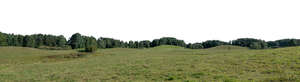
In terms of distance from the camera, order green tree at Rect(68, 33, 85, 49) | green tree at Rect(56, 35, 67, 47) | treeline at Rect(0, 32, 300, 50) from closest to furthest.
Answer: treeline at Rect(0, 32, 300, 50) → green tree at Rect(68, 33, 85, 49) → green tree at Rect(56, 35, 67, 47)

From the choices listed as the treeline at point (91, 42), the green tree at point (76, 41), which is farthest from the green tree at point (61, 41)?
the green tree at point (76, 41)

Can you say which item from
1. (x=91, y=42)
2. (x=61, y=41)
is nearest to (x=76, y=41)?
(x=91, y=42)

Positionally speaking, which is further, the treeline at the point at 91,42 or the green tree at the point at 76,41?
the green tree at the point at 76,41

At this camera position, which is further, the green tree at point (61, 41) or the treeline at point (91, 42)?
the green tree at point (61, 41)

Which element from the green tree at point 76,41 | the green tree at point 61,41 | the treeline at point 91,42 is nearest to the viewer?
the treeline at point 91,42

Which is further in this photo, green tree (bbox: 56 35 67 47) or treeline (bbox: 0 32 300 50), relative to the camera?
green tree (bbox: 56 35 67 47)

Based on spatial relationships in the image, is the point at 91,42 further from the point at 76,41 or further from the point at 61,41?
the point at 61,41

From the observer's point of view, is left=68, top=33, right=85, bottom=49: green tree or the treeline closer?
the treeline

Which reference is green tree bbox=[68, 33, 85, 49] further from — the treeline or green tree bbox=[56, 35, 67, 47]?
green tree bbox=[56, 35, 67, 47]

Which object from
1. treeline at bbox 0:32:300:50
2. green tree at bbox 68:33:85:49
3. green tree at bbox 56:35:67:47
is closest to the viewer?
treeline at bbox 0:32:300:50

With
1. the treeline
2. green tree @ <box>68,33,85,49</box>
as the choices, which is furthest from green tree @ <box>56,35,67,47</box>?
green tree @ <box>68,33,85,49</box>

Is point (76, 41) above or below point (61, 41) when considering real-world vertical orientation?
below

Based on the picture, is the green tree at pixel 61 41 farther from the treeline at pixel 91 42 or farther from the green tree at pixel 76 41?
the green tree at pixel 76 41

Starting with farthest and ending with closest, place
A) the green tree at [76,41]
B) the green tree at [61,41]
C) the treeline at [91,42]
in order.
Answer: the green tree at [61,41] < the green tree at [76,41] < the treeline at [91,42]
